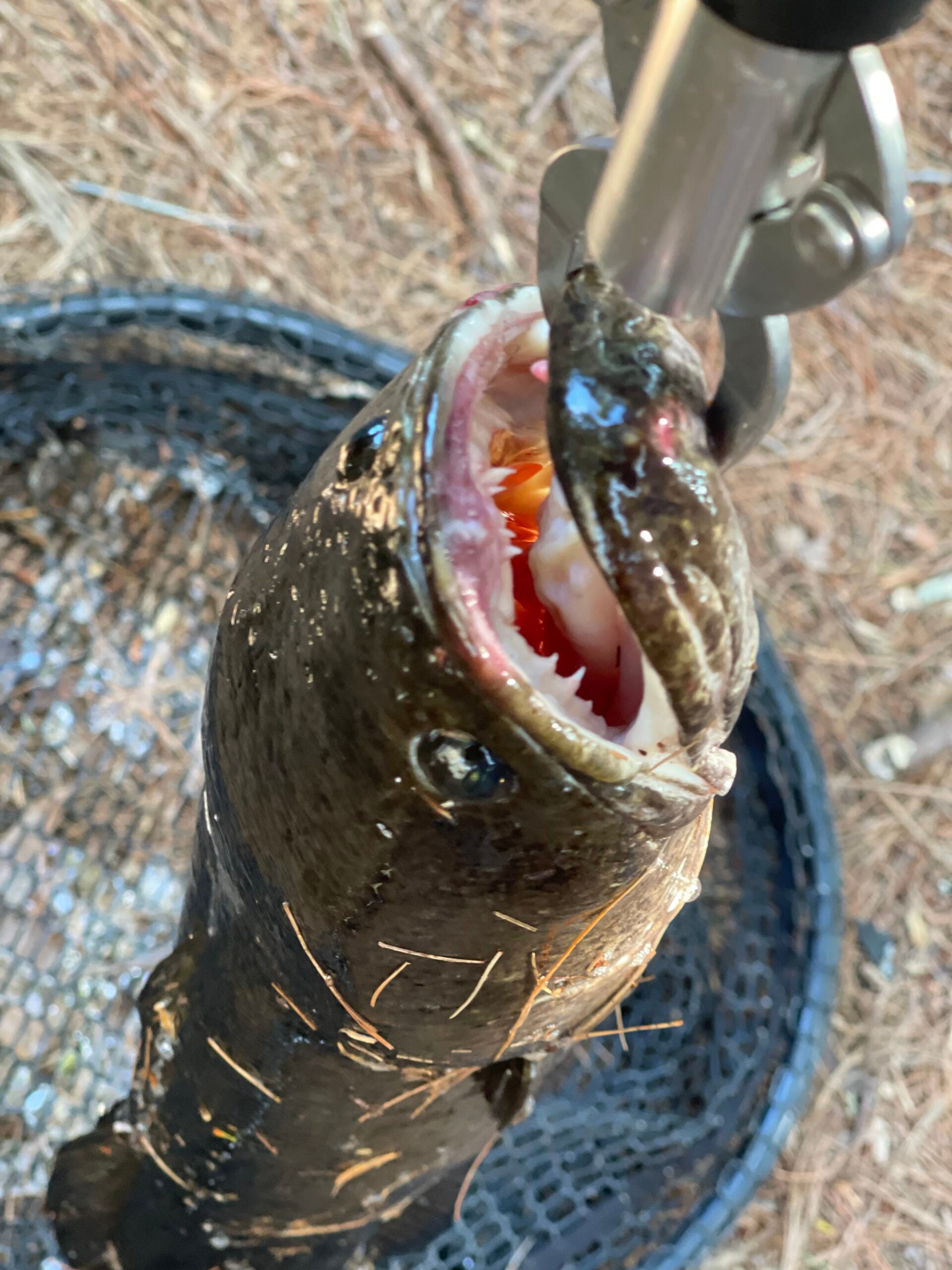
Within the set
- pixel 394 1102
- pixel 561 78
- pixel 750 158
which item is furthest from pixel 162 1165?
pixel 561 78

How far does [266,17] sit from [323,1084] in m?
3.41

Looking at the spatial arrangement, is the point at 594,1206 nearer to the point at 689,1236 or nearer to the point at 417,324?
the point at 689,1236

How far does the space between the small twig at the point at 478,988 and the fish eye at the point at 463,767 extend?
0.80ft

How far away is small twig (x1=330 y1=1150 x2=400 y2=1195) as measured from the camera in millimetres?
1600

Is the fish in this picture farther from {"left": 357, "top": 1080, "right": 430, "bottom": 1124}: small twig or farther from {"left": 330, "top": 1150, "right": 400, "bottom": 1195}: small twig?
{"left": 330, "top": 1150, "right": 400, "bottom": 1195}: small twig

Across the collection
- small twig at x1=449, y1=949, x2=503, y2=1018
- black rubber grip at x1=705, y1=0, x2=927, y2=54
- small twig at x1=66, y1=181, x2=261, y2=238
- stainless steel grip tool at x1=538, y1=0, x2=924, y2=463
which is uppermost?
black rubber grip at x1=705, y1=0, x2=927, y2=54

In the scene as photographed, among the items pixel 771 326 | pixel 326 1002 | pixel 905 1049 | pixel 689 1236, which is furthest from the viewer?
pixel 905 1049

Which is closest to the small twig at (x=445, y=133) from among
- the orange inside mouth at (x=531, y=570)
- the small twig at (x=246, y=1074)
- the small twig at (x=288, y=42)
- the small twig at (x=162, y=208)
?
the small twig at (x=288, y=42)

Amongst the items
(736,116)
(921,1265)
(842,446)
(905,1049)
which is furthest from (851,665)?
(736,116)

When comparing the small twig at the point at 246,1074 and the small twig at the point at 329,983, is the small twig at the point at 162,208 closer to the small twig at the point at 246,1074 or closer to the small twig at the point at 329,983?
the small twig at the point at 246,1074

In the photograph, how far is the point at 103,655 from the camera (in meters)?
2.92

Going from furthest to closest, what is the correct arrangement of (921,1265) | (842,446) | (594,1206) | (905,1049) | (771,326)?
1. (842,446)
2. (905,1049)
3. (921,1265)
4. (594,1206)
5. (771,326)

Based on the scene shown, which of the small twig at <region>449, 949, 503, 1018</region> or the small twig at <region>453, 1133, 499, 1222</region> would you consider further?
the small twig at <region>453, 1133, 499, 1222</region>

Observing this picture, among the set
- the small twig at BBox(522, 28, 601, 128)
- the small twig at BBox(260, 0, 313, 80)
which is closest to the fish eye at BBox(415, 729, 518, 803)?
the small twig at BBox(260, 0, 313, 80)
